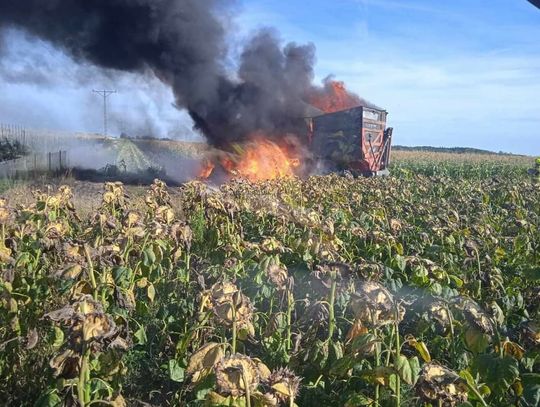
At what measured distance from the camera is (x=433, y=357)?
3764mm

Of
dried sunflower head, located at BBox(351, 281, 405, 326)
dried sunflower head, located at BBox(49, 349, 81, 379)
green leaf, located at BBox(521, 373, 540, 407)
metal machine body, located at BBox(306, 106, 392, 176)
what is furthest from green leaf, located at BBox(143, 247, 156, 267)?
metal machine body, located at BBox(306, 106, 392, 176)

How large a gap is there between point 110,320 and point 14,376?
1.75 m

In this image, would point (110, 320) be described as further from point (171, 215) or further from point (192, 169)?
point (192, 169)

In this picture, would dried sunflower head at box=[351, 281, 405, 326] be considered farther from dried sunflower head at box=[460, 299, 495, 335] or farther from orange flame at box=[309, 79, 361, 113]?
orange flame at box=[309, 79, 361, 113]

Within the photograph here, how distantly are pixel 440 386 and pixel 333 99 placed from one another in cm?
2089

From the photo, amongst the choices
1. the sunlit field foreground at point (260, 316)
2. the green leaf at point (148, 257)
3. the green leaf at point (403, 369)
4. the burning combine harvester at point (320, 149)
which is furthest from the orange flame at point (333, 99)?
the green leaf at point (403, 369)

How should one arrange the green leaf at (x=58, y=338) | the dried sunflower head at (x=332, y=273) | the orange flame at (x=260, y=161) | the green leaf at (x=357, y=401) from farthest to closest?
the orange flame at (x=260, y=161) < the dried sunflower head at (x=332, y=273) < the green leaf at (x=58, y=338) < the green leaf at (x=357, y=401)

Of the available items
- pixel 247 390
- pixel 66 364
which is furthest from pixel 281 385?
pixel 66 364

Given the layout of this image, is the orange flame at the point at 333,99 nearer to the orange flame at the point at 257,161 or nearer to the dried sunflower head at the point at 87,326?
the orange flame at the point at 257,161

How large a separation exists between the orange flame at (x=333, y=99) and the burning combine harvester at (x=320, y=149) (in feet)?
9.87

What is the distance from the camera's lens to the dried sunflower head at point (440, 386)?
1966mm

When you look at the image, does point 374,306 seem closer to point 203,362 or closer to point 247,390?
point 203,362

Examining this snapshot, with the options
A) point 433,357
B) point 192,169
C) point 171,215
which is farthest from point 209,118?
point 433,357

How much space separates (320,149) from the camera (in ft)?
60.7
